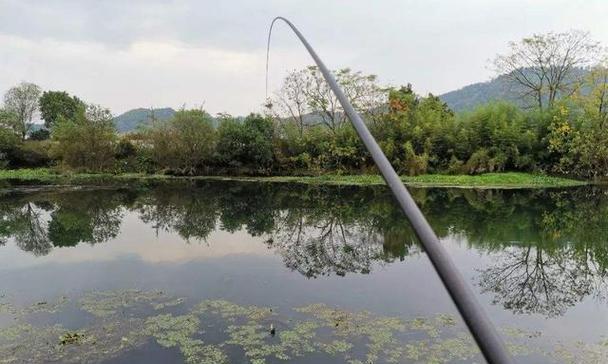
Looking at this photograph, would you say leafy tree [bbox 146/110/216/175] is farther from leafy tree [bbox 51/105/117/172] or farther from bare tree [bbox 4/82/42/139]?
bare tree [bbox 4/82/42/139]

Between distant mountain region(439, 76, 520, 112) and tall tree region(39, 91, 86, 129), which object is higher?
distant mountain region(439, 76, 520, 112)

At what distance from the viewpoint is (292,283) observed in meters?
8.59

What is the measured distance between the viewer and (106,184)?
26078 mm

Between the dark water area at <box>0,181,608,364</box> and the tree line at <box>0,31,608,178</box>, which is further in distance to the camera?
the tree line at <box>0,31,608,178</box>

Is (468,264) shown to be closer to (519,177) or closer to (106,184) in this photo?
(519,177)

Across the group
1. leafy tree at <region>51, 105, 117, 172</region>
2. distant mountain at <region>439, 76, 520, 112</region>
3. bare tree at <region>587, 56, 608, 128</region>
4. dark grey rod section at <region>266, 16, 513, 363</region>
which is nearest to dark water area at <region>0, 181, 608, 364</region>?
dark grey rod section at <region>266, 16, 513, 363</region>

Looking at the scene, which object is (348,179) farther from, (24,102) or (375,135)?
(24,102)

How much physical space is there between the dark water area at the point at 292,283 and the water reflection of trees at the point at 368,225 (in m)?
0.07

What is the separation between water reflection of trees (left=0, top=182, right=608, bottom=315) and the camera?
912 cm

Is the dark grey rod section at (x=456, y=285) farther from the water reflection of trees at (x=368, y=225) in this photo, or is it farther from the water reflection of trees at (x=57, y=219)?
the water reflection of trees at (x=57, y=219)

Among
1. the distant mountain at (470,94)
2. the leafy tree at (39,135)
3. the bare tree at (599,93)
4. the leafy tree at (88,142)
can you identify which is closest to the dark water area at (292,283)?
the bare tree at (599,93)

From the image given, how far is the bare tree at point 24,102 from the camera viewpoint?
159ft

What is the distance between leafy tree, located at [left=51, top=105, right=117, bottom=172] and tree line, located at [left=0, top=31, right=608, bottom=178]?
0.07 meters

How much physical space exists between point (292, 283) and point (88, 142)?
2925 cm
